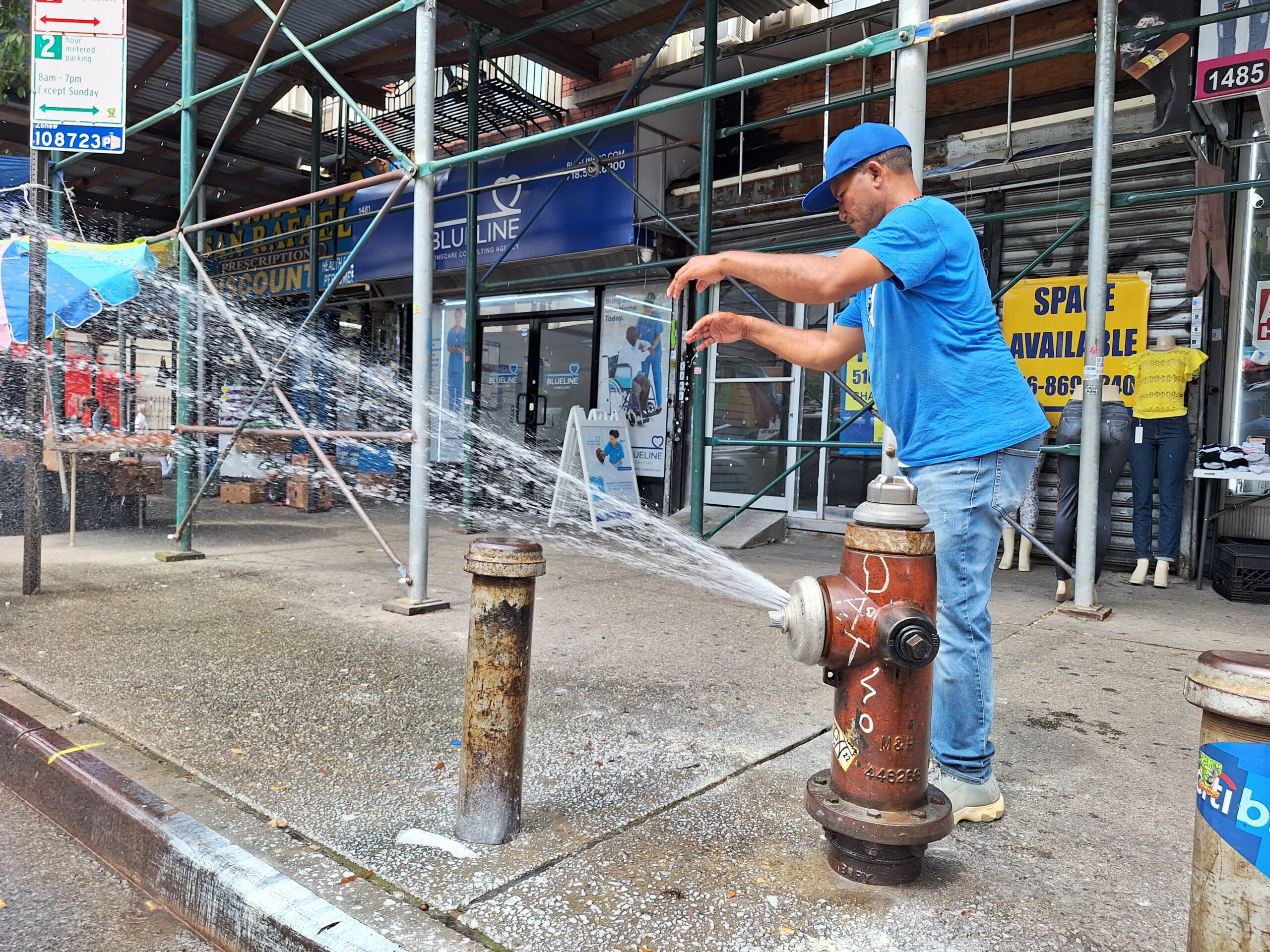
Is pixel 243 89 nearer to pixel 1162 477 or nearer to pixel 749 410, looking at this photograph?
pixel 749 410

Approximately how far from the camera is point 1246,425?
21.2 ft

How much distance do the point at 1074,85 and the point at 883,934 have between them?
722 centimetres

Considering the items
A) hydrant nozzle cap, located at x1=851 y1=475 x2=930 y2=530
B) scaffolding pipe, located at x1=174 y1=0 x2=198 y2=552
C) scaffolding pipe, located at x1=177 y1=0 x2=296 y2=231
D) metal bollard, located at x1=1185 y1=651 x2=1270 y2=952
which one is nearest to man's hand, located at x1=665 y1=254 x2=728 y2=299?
hydrant nozzle cap, located at x1=851 y1=475 x2=930 y2=530

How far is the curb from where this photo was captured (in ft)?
6.26

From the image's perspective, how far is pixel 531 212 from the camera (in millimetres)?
9422

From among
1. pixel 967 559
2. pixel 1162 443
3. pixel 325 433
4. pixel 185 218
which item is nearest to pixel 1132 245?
pixel 1162 443

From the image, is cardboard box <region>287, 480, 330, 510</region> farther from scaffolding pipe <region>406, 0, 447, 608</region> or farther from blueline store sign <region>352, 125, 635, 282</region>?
scaffolding pipe <region>406, 0, 447, 608</region>

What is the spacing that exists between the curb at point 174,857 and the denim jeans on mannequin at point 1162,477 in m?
6.26

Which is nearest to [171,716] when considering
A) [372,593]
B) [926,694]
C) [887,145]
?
[372,593]

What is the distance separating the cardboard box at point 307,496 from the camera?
388 inches

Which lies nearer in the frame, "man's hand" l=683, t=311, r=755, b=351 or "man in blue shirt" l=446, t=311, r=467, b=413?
"man's hand" l=683, t=311, r=755, b=351

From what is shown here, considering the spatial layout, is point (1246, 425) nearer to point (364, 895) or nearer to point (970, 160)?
point (970, 160)

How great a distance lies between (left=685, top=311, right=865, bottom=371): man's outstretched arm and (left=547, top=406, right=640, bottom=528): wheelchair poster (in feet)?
18.4

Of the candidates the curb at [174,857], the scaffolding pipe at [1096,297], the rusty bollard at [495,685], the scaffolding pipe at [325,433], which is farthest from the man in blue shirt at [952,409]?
the scaffolding pipe at [1096,297]
